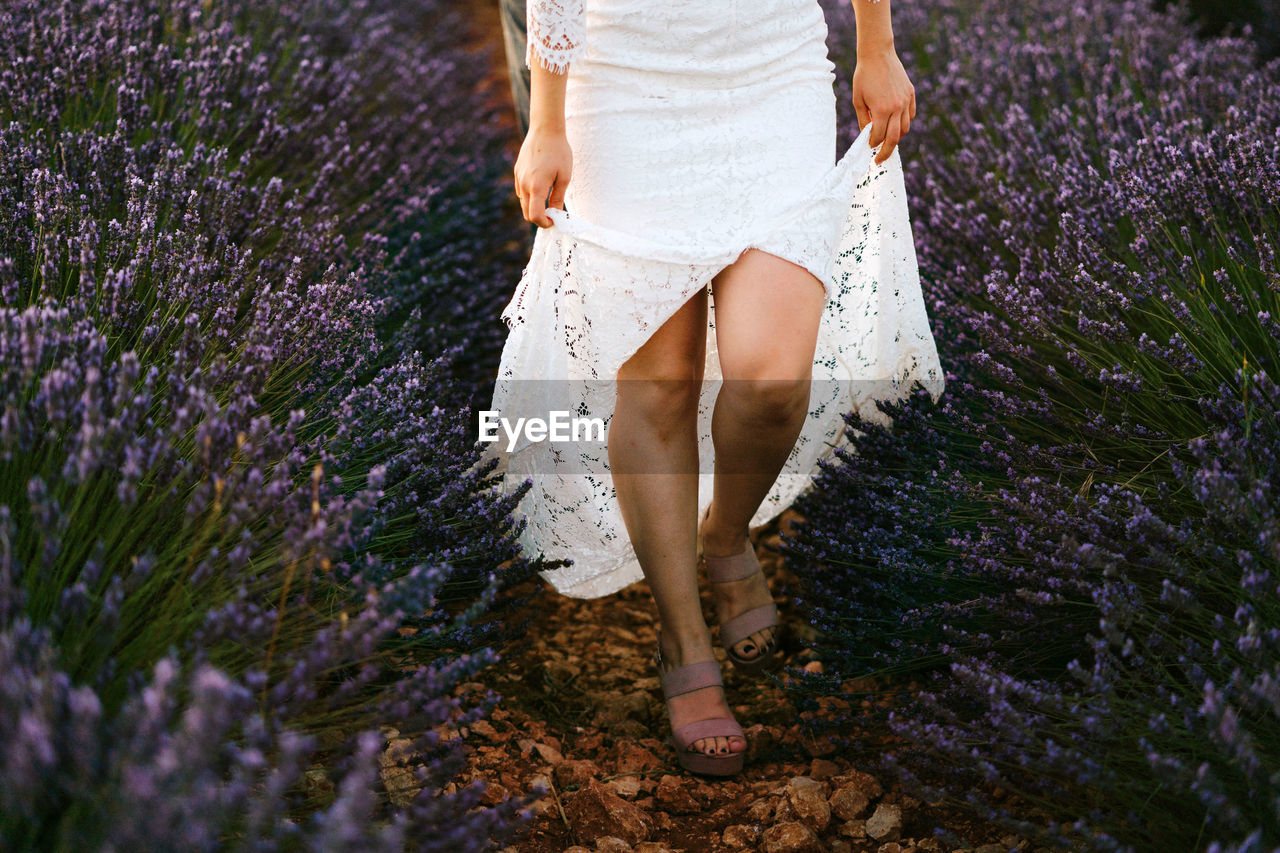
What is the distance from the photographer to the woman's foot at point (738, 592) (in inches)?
80.9

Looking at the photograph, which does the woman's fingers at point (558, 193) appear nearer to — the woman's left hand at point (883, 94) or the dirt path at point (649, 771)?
→ the woman's left hand at point (883, 94)

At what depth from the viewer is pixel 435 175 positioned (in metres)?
3.41

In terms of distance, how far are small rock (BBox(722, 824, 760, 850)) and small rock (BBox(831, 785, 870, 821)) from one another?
14 centimetres

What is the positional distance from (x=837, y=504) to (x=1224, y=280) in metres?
0.82

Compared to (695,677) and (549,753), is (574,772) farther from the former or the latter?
(695,677)

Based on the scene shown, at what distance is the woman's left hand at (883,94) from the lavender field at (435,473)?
0.37m

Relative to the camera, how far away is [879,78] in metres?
1.96

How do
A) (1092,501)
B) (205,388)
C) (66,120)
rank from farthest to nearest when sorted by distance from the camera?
(66,120) < (1092,501) < (205,388)

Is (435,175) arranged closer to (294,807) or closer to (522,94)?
(522,94)

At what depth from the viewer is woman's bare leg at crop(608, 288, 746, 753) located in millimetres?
1850

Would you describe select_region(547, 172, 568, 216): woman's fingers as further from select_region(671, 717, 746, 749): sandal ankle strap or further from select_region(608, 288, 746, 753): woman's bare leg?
select_region(671, 717, 746, 749): sandal ankle strap

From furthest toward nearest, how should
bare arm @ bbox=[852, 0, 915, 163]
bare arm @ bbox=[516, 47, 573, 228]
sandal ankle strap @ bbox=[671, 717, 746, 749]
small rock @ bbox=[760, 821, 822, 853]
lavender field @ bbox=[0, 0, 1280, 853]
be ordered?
bare arm @ bbox=[852, 0, 915, 163] → sandal ankle strap @ bbox=[671, 717, 746, 749] → bare arm @ bbox=[516, 47, 573, 228] → small rock @ bbox=[760, 821, 822, 853] → lavender field @ bbox=[0, 0, 1280, 853]

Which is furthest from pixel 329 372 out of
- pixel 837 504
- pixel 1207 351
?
pixel 1207 351

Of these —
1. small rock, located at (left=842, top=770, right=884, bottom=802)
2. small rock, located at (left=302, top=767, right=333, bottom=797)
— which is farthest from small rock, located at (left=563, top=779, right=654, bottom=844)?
small rock, located at (left=302, top=767, right=333, bottom=797)
